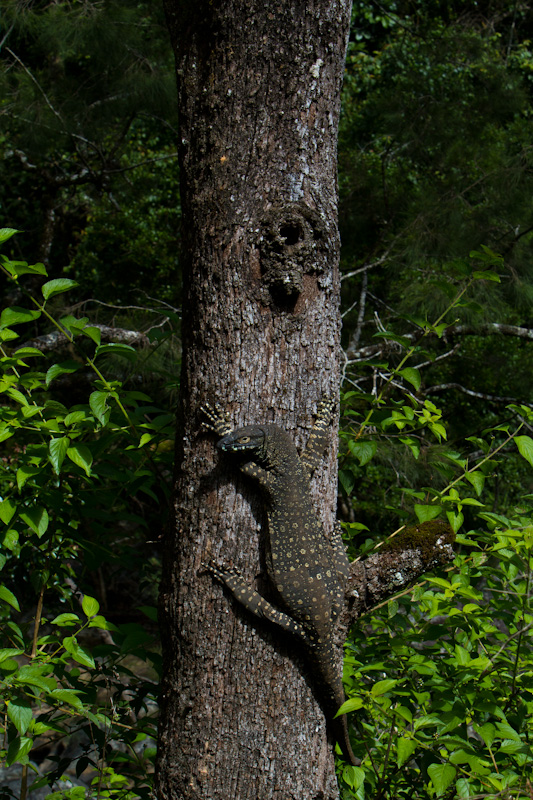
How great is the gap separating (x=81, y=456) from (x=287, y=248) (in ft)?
2.98

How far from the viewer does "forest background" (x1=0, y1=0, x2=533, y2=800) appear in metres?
2.12

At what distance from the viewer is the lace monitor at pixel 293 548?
1796mm

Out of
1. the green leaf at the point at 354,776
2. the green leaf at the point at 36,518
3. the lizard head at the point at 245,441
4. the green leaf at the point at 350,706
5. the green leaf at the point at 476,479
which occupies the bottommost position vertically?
the green leaf at the point at 354,776

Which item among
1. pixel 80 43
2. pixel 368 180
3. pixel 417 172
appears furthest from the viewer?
pixel 417 172

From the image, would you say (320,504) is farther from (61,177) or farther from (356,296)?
(61,177)

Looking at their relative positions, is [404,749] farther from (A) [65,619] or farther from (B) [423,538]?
(A) [65,619]

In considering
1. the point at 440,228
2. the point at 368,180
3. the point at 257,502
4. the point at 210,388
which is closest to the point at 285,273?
the point at 210,388

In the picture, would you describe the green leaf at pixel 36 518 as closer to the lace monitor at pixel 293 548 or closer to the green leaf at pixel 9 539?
the green leaf at pixel 9 539

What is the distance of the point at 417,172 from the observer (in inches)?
304

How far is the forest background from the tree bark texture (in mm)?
297

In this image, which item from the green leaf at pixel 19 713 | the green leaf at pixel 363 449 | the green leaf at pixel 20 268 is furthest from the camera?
the green leaf at pixel 363 449

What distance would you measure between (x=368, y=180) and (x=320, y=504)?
19.0 feet

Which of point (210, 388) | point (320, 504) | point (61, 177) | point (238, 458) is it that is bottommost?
point (320, 504)

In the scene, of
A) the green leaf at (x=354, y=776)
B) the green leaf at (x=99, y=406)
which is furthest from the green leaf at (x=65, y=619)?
the green leaf at (x=354, y=776)
